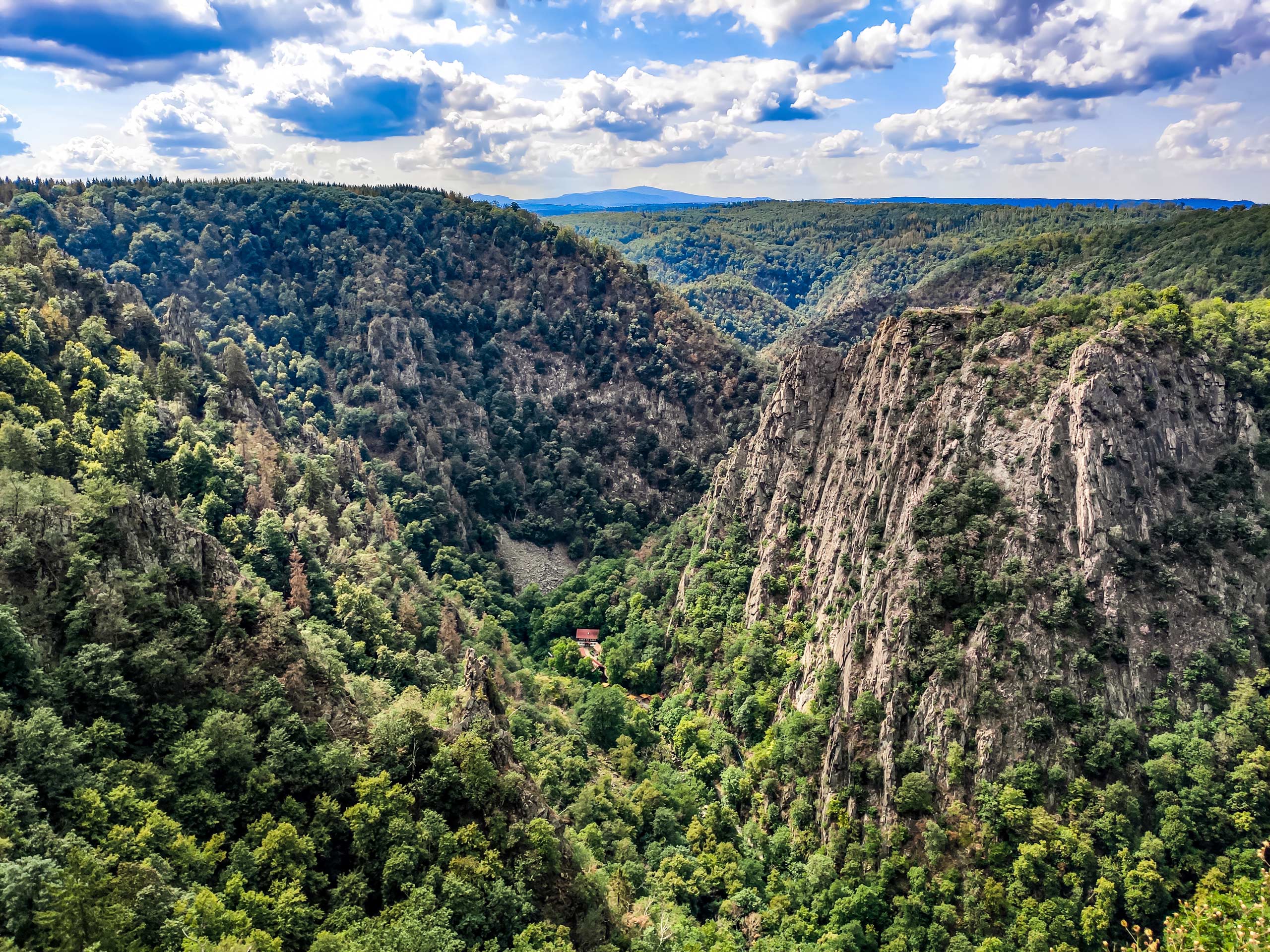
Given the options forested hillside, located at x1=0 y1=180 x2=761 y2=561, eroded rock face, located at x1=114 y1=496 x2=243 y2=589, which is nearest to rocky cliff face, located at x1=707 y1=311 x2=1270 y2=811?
eroded rock face, located at x1=114 y1=496 x2=243 y2=589

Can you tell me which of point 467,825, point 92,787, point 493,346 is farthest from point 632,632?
point 493,346

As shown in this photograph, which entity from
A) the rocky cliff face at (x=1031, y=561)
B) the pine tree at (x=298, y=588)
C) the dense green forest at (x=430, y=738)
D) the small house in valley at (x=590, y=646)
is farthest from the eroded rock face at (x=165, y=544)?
the small house in valley at (x=590, y=646)

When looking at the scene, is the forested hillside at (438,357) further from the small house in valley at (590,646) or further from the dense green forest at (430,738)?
the small house in valley at (590,646)

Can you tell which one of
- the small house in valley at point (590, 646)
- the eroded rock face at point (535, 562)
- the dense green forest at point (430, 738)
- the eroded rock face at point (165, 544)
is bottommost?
the small house in valley at point (590, 646)

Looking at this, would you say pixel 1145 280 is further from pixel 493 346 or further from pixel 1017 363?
pixel 493 346

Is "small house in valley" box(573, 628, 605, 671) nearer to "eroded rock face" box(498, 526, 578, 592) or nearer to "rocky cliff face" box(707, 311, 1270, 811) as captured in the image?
"eroded rock face" box(498, 526, 578, 592)

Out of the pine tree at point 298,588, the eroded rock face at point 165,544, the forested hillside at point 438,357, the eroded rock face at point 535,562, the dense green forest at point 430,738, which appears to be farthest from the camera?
the forested hillside at point 438,357
